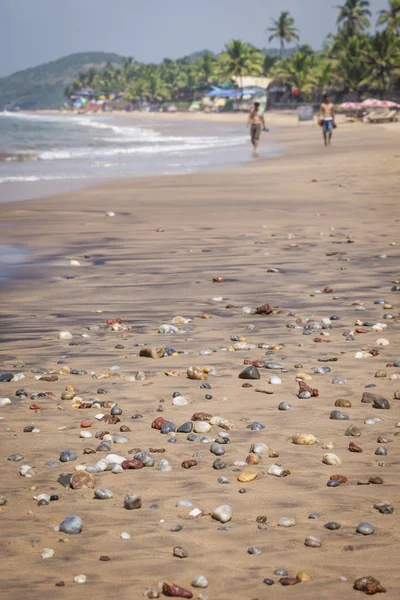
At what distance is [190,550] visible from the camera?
3689 mm

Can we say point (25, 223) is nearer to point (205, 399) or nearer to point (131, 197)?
point (131, 197)

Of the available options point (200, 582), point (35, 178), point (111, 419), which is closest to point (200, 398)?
point (111, 419)

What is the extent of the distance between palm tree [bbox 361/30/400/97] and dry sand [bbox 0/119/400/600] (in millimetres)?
88801

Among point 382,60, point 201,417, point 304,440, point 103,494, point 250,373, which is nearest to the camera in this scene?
point 103,494

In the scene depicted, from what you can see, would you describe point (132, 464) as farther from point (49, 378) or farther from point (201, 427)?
point (49, 378)

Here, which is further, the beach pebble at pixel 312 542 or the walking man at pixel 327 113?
the walking man at pixel 327 113

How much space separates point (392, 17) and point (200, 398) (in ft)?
396

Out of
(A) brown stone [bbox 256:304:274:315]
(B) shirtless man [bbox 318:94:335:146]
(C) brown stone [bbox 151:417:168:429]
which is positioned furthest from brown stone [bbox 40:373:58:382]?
(B) shirtless man [bbox 318:94:335:146]

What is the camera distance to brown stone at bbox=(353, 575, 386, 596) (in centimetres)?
333

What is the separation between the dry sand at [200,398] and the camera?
11.8 ft

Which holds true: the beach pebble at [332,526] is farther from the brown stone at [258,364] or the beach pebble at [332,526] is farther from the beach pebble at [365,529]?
the brown stone at [258,364]

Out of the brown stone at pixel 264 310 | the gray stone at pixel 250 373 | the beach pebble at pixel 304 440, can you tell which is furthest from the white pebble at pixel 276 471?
the brown stone at pixel 264 310

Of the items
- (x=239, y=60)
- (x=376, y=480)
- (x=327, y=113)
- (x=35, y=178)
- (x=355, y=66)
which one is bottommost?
(x=376, y=480)

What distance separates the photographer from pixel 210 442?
4.96m
